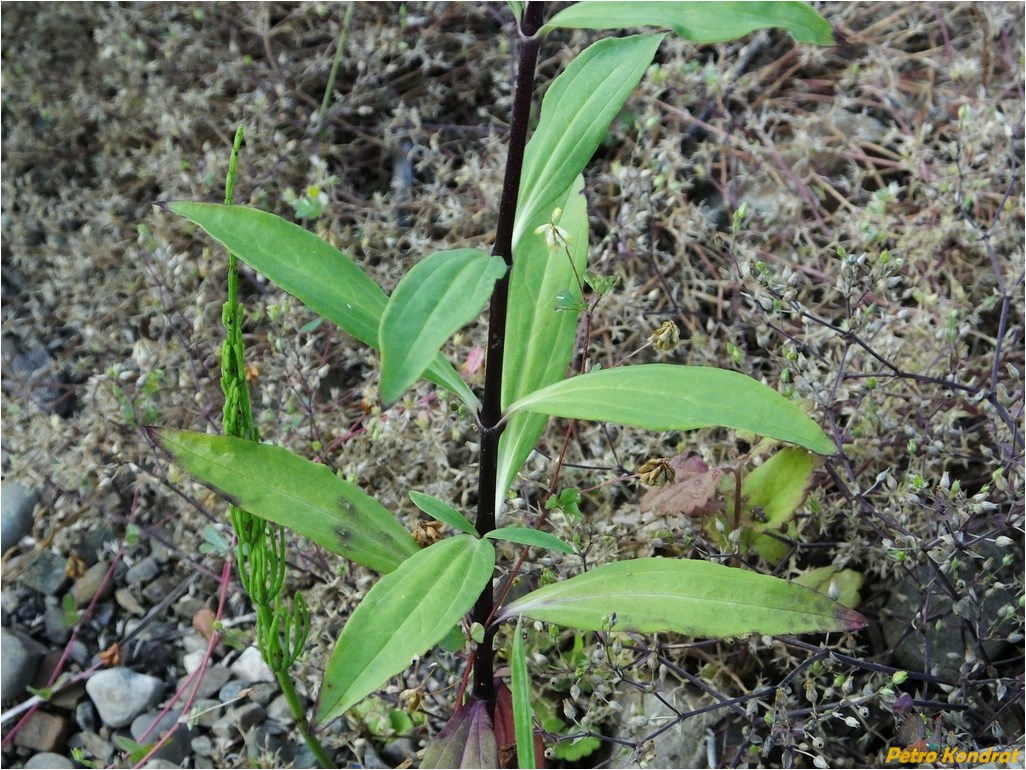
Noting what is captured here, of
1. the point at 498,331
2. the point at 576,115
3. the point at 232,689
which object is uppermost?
the point at 576,115

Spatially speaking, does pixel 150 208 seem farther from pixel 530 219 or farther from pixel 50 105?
pixel 530 219

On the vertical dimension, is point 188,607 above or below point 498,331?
below

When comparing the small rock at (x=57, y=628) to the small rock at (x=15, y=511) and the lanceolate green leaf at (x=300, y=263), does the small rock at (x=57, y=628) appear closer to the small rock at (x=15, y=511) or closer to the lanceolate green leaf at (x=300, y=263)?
the small rock at (x=15, y=511)

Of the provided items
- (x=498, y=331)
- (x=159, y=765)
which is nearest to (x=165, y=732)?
(x=159, y=765)

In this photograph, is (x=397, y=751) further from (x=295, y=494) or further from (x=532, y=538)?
(x=532, y=538)

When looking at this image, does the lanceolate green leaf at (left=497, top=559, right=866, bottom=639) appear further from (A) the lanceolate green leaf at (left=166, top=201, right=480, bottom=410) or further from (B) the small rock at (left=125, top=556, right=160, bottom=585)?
(B) the small rock at (left=125, top=556, right=160, bottom=585)

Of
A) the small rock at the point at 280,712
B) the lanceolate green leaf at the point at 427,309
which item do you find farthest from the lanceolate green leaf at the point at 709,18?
the small rock at the point at 280,712

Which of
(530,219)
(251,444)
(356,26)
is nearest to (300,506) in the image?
(251,444)
